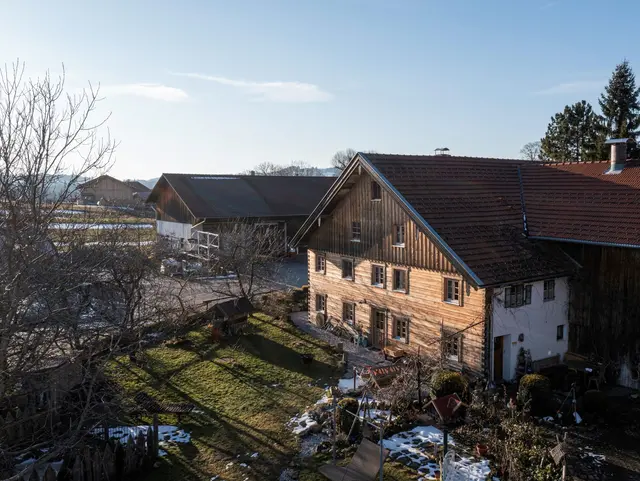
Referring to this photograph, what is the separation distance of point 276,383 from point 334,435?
20.9ft

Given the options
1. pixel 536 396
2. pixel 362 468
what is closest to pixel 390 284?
pixel 536 396

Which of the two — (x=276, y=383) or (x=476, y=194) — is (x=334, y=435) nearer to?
(x=276, y=383)

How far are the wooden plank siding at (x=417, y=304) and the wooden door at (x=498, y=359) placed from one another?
96cm

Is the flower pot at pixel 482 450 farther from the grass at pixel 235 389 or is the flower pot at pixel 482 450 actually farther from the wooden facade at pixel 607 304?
the wooden facade at pixel 607 304

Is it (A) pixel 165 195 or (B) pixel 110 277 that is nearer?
(B) pixel 110 277

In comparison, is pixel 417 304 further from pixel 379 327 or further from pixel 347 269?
pixel 347 269

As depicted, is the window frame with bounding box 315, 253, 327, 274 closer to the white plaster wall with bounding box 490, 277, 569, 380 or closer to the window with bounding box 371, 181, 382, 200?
the window with bounding box 371, 181, 382, 200

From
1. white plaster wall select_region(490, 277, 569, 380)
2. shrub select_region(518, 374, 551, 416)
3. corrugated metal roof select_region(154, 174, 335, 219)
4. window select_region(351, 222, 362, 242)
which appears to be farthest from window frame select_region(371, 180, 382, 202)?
corrugated metal roof select_region(154, 174, 335, 219)

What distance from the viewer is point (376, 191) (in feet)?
79.8

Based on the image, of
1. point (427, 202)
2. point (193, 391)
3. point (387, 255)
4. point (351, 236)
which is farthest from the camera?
point (351, 236)

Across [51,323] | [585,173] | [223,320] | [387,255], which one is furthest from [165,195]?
[51,323]

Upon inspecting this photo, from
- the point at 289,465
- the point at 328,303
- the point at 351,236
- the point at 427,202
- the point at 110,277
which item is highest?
the point at 427,202

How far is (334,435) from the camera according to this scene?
49.4ft

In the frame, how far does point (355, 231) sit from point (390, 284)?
341cm
